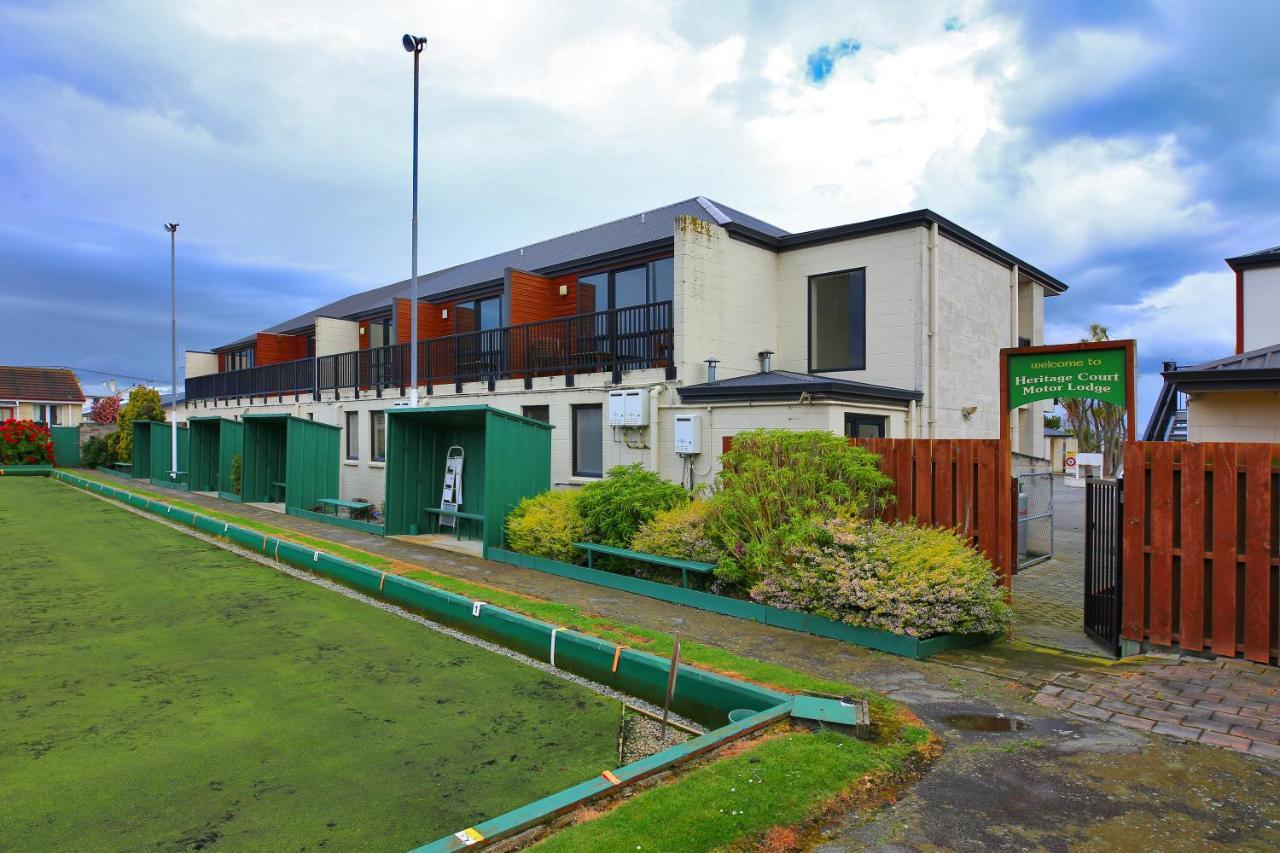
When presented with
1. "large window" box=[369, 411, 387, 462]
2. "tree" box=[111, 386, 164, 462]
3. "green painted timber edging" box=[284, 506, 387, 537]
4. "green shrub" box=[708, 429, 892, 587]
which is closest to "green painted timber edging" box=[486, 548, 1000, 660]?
"green shrub" box=[708, 429, 892, 587]

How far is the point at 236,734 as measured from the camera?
522 centimetres

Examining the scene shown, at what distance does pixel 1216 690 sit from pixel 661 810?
461 cm

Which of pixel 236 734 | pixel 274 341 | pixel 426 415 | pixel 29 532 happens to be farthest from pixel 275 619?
pixel 274 341

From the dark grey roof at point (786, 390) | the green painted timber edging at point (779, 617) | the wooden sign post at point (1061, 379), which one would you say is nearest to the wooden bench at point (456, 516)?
the green painted timber edging at point (779, 617)

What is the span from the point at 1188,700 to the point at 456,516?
36.9 feet

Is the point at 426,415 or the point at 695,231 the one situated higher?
the point at 695,231

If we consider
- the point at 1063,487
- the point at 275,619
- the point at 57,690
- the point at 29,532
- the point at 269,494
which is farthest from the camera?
the point at 1063,487

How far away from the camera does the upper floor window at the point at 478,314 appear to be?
2077 centimetres

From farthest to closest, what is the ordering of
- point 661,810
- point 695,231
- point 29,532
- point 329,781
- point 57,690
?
point 29,532 → point 695,231 → point 57,690 → point 329,781 → point 661,810

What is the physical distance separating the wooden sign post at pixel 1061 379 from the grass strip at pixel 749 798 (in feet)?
12.8

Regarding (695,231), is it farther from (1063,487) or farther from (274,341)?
(1063,487)

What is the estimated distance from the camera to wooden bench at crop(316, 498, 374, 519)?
17061 millimetres

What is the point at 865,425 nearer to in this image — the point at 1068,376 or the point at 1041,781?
the point at 1068,376

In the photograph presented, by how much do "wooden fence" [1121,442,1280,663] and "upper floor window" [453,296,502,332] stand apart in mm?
16030
